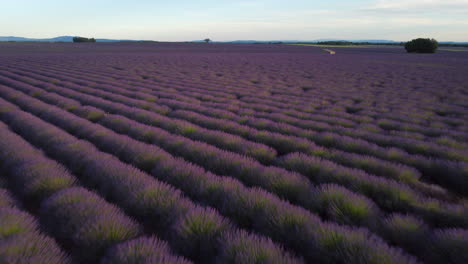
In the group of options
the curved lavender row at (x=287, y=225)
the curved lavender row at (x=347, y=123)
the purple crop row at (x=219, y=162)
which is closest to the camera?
the curved lavender row at (x=287, y=225)

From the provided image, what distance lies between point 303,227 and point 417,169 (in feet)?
8.19

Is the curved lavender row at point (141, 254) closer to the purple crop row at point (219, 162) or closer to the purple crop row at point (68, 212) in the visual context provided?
the purple crop row at point (68, 212)

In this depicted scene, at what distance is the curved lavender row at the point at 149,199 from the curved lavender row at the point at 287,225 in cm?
12

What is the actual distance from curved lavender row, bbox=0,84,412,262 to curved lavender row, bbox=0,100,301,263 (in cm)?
12

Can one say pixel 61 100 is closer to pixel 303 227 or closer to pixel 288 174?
pixel 288 174

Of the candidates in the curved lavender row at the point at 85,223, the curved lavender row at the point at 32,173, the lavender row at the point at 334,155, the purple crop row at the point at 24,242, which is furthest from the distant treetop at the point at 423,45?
the purple crop row at the point at 24,242

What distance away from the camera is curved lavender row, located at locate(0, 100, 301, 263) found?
2.21m

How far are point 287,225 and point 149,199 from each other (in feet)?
4.48

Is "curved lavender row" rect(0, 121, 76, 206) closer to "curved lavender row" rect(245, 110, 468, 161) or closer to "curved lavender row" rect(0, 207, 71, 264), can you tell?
"curved lavender row" rect(0, 207, 71, 264)

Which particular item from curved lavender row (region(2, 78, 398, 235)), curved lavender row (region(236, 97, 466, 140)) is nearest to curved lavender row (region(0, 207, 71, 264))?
curved lavender row (region(2, 78, 398, 235))

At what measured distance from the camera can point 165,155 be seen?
4.01 metres

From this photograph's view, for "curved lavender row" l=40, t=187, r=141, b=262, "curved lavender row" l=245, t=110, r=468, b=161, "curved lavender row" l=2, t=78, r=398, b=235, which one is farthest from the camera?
"curved lavender row" l=245, t=110, r=468, b=161

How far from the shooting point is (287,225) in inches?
93.9

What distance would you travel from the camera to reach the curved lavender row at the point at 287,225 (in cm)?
198
